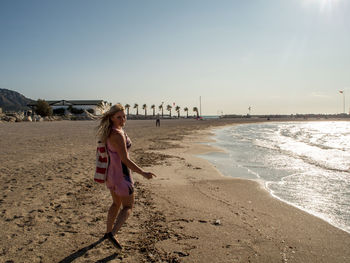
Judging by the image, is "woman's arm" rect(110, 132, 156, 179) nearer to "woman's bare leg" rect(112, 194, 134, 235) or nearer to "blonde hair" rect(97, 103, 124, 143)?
"blonde hair" rect(97, 103, 124, 143)

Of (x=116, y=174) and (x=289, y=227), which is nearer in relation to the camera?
(x=116, y=174)

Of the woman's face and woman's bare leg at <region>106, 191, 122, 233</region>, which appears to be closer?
the woman's face

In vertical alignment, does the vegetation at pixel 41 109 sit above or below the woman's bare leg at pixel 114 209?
above

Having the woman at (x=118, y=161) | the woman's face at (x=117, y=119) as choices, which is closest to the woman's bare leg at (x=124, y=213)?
the woman at (x=118, y=161)

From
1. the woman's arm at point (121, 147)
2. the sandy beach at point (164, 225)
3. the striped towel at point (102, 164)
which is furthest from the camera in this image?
the sandy beach at point (164, 225)

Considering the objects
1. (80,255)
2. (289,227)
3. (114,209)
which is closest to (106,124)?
(114,209)

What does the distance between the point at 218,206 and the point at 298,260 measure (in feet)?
6.42

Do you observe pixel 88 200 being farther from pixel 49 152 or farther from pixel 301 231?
pixel 49 152

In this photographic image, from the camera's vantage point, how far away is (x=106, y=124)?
297cm

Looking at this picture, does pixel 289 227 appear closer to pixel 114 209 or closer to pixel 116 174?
pixel 114 209

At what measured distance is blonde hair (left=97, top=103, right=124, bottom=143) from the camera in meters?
2.95

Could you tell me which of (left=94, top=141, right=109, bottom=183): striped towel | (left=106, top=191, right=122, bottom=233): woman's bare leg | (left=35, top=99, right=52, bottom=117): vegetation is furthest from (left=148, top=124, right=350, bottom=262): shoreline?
(left=35, top=99, right=52, bottom=117): vegetation

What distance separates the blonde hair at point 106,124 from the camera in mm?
2953

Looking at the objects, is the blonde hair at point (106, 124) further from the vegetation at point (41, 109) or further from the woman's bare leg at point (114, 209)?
the vegetation at point (41, 109)
